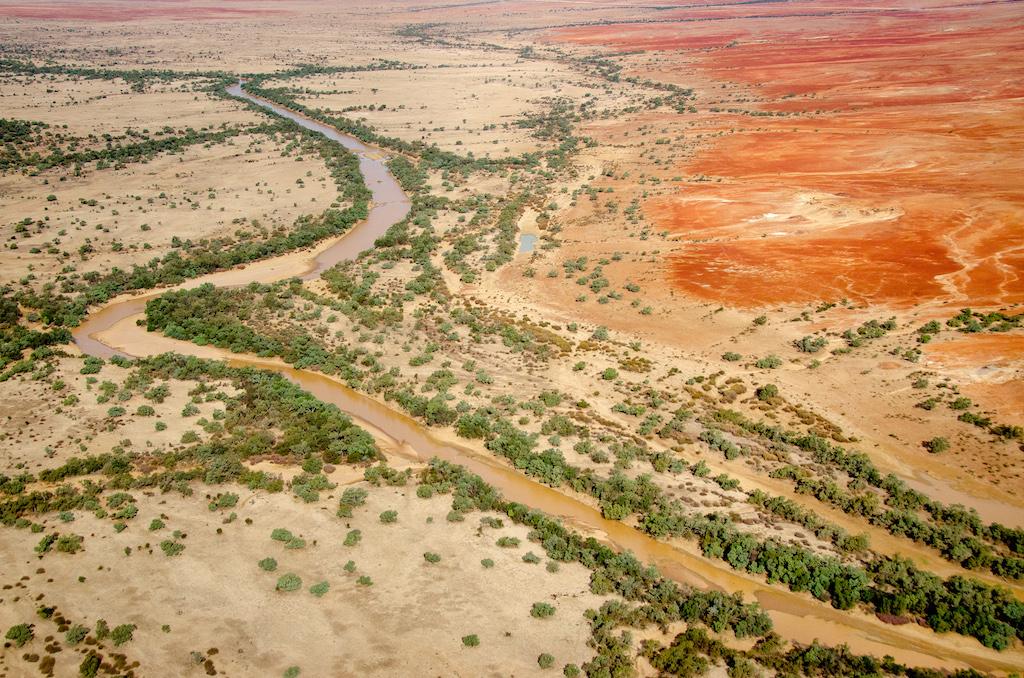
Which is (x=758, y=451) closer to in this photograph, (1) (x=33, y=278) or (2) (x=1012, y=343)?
(2) (x=1012, y=343)

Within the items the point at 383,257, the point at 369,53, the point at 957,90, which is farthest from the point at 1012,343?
the point at 369,53

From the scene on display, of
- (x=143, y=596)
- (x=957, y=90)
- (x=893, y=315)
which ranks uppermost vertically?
(x=957, y=90)

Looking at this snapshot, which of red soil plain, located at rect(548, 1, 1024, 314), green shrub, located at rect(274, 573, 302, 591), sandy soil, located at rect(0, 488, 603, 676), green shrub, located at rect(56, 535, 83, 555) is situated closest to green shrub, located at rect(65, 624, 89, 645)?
sandy soil, located at rect(0, 488, 603, 676)

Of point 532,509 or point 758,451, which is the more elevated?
point 758,451

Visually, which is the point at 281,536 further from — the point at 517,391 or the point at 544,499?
the point at 517,391

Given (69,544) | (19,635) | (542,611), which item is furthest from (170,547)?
(542,611)

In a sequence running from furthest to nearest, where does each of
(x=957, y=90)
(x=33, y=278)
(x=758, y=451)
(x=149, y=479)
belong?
(x=957, y=90)
(x=33, y=278)
(x=758, y=451)
(x=149, y=479)
